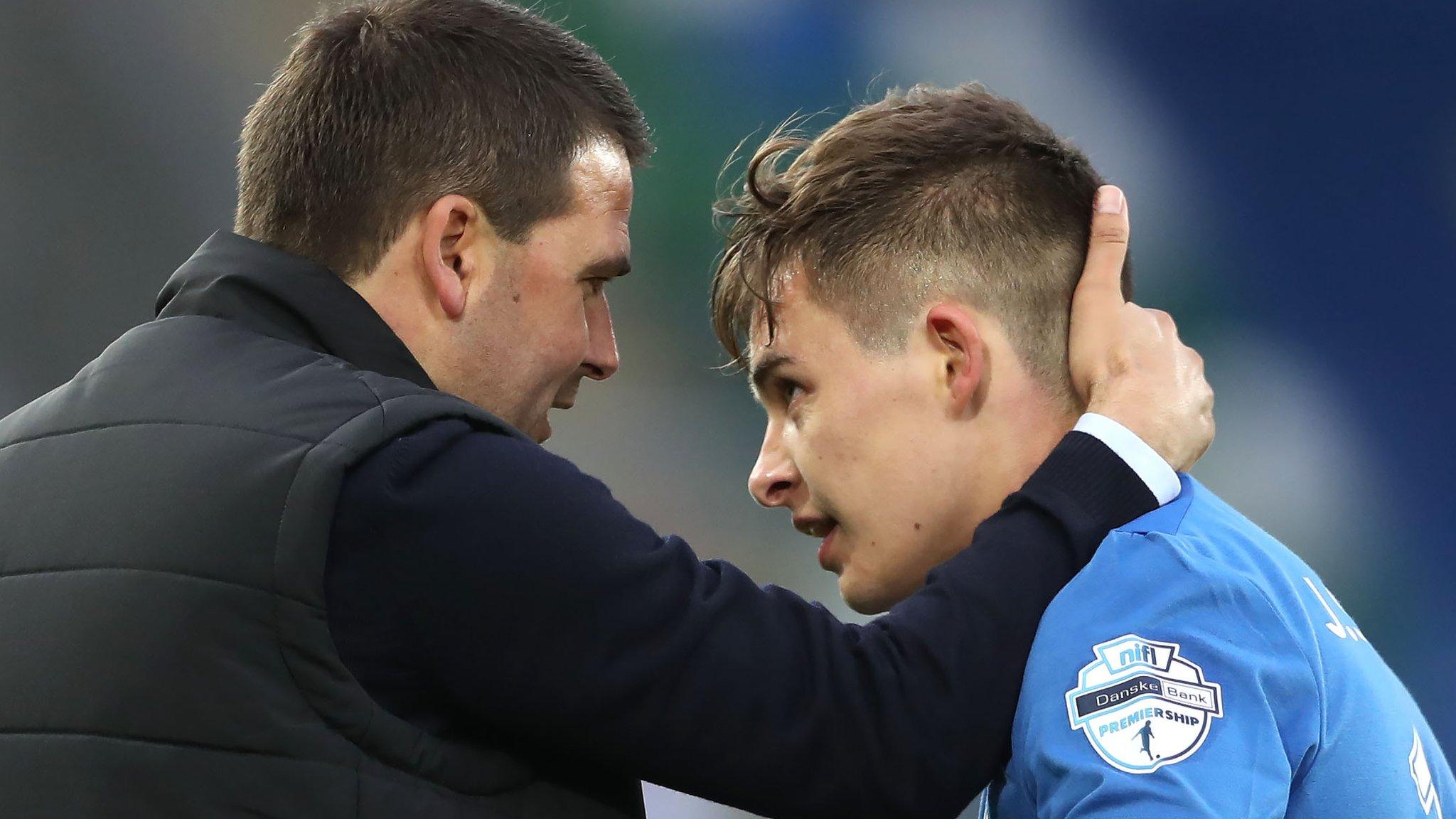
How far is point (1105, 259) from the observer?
1474 millimetres

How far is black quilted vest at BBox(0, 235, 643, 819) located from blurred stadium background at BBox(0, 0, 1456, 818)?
7.51ft

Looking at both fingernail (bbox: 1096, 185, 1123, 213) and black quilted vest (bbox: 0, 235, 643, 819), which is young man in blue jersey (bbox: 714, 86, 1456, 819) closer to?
fingernail (bbox: 1096, 185, 1123, 213)

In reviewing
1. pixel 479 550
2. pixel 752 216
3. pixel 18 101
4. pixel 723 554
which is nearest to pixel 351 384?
pixel 479 550

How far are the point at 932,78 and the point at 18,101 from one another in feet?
8.02

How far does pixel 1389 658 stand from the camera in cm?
333

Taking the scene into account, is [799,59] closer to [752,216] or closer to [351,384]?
[752,216]

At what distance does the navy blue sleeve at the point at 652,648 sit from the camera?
1.15 meters

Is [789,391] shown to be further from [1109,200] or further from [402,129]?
[402,129]

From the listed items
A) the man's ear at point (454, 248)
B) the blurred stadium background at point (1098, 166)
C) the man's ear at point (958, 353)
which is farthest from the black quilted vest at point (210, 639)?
the blurred stadium background at point (1098, 166)

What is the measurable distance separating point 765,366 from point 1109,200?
0.41m

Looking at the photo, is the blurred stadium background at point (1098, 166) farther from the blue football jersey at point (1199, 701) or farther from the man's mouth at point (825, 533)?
the blue football jersey at point (1199, 701)

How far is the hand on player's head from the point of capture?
1354 mm

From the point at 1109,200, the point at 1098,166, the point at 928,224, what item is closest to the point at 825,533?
the point at 928,224

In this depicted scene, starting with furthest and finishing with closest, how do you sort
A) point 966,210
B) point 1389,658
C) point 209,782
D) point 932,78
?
point 932,78
point 1389,658
point 966,210
point 209,782
